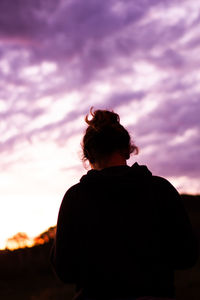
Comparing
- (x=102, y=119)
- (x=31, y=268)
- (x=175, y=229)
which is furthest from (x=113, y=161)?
(x=31, y=268)

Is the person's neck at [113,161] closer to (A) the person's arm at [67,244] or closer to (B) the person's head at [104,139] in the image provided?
(B) the person's head at [104,139]

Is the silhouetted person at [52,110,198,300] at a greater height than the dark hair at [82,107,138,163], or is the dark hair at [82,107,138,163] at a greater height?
the dark hair at [82,107,138,163]

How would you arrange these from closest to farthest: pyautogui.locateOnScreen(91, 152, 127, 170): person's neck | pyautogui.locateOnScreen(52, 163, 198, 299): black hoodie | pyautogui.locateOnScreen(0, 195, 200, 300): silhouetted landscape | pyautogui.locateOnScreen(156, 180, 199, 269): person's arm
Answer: pyautogui.locateOnScreen(52, 163, 198, 299): black hoodie, pyautogui.locateOnScreen(156, 180, 199, 269): person's arm, pyautogui.locateOnScreen(91, 152, 127, 170): person's neck, pyautogui.locateOnScreen(0, 195, 200, 300): silhouetted landscape

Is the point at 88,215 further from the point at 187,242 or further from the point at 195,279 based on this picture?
the point at 195,279

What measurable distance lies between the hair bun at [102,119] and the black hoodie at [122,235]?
29 cm

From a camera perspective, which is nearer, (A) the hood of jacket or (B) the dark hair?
(A) the hood of jacket

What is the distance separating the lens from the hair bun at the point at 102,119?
2338mm

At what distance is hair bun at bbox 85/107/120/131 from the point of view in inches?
92.0

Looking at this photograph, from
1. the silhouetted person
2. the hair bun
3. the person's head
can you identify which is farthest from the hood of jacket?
the hair bun

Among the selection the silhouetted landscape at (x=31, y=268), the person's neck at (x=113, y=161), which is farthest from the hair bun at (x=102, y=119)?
the silhouetted landscape at (x=31, y=268)

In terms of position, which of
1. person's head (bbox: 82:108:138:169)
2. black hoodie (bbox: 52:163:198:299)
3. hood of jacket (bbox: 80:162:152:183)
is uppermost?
person's head (bbox: 82:108:138:169)

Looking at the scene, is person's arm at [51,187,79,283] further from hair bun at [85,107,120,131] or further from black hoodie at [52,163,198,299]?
hair bun at [85,107,120,131]

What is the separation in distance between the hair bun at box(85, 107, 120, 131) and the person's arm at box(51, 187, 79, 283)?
43 cm

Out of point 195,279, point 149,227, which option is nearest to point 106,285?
point 149,227
